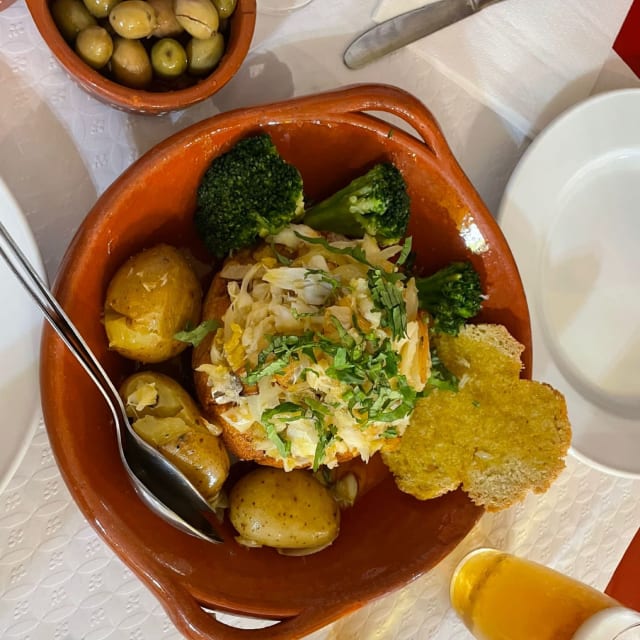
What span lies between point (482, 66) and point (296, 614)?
3.98ft

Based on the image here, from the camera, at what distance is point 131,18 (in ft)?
3.96

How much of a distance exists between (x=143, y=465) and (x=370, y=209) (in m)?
0.61

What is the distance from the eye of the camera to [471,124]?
64.1 inches

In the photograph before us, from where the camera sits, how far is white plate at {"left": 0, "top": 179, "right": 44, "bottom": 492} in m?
1.21

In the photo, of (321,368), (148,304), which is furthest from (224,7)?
(321,368)

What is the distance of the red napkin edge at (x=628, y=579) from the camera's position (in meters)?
1.92

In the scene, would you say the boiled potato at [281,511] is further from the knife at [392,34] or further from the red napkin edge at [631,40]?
the red napkin edge at [631,40]

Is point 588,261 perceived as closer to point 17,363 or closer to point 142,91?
point 142,91

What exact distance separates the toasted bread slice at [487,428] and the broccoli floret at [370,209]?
0.90 feet

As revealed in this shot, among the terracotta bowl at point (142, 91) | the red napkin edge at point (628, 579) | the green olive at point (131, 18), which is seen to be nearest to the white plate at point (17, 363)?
the terracotta bowl at point (142, 91)

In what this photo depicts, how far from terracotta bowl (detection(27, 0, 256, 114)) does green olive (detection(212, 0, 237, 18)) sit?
11 mm

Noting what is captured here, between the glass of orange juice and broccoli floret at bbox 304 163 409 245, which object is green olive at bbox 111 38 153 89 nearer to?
broccoli floret at bbox 304 163 409 245

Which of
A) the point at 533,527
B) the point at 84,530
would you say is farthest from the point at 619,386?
the point at 84,530

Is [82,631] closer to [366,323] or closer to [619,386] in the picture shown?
[366,323]
